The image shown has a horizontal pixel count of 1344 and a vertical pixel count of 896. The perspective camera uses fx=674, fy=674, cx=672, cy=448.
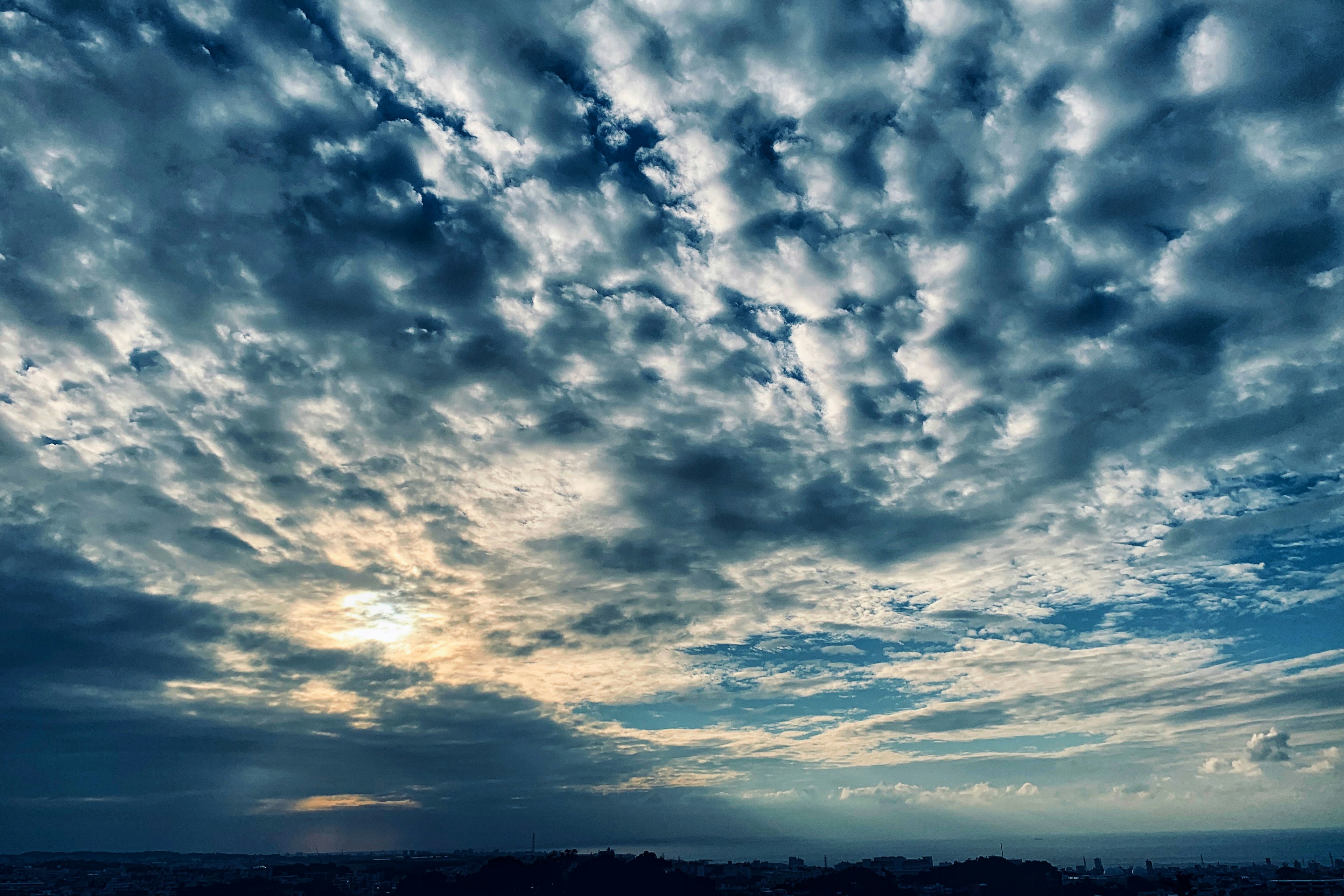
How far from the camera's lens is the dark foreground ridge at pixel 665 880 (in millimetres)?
90188

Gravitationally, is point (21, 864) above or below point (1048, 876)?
below

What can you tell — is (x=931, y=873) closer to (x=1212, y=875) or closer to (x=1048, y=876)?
(x=1048, y=876)

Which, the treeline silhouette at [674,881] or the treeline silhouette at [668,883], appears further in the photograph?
the treeline silhouette at [674,881]

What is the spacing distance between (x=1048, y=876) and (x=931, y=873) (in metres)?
18.4

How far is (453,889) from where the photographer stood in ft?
360

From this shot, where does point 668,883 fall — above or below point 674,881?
below

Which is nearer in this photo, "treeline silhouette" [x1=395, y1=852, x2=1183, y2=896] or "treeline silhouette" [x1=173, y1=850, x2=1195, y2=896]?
"treeline silhouette" [x1=173, y1=850, x2=1195, y2=896]

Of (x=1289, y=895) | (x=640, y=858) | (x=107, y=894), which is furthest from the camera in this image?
(x=640, y=858)

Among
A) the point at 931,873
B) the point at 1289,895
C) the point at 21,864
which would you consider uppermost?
the point at 1289,895

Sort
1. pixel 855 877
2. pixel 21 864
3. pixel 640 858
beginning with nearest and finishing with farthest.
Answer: pixel 855 877, pixel 640 858, pixel 21 864

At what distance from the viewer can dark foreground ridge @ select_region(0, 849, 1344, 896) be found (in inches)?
3551

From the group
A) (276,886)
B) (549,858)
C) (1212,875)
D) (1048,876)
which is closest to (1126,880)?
(1048,876)

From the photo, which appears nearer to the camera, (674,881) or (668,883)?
(668,883)

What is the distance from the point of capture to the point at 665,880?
357ft
